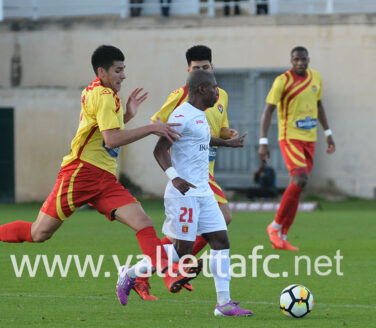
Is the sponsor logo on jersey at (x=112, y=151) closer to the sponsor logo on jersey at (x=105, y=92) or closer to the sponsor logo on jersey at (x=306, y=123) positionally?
the sponsor logo on jersey at (x=105, y=92)

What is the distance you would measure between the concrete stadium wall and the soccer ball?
691 inches

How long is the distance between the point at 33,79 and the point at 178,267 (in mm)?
19700

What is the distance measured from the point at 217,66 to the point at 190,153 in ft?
58.7

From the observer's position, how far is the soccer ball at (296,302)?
23.2ft

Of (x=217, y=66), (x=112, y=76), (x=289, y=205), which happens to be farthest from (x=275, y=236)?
(x=217, y=66)

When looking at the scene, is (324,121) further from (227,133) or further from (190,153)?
(190,153)

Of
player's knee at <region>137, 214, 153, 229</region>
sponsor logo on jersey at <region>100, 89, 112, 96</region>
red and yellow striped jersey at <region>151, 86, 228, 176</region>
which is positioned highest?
sponsor logo on jersey at <region>100, 89, 112, 96</region>

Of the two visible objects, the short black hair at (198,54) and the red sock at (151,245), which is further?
the short black hair at (198,54)

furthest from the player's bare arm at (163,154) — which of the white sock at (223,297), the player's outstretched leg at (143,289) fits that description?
the player's outstretched leg at (143,289)

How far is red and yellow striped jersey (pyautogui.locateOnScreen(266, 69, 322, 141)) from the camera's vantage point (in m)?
12.3

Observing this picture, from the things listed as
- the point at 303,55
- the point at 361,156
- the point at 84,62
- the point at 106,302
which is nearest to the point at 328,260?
the point at 303,55

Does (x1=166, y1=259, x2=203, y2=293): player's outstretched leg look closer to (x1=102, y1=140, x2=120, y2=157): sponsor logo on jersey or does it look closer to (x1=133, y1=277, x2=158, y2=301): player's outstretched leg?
(x1=133, y1=277, x2=158, y2=301): player's outstretched leg

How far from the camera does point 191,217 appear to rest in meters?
7.28

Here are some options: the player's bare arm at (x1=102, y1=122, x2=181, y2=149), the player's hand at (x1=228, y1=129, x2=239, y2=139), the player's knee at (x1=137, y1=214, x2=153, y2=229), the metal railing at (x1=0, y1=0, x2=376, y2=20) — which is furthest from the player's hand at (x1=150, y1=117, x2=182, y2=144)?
the metal railing at (x1=0, y1=0, x2=376, y2=20)
